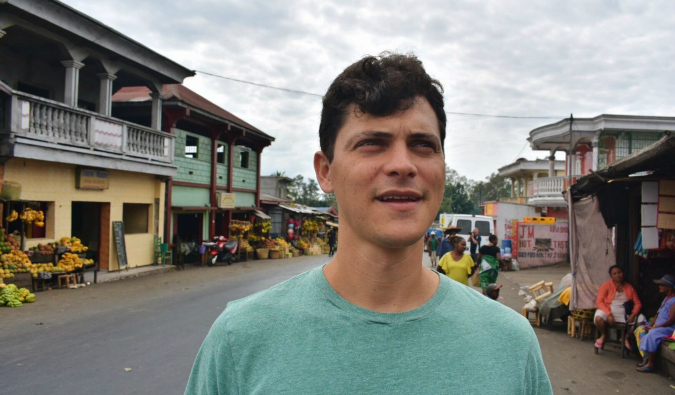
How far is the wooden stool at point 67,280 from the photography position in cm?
1232

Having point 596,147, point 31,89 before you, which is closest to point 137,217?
point 31,89

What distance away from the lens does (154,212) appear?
17.9 m

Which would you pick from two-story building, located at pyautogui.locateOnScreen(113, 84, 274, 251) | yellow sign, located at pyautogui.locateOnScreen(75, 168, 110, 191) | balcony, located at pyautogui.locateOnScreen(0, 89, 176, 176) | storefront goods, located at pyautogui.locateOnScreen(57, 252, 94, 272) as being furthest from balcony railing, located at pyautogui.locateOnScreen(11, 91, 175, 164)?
storefront goods, located at pyautogui.locateOnScreen(57, 252, 94, 272)

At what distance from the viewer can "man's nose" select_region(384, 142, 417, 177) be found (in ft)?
4.77

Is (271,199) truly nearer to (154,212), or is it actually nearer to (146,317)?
(154,212)

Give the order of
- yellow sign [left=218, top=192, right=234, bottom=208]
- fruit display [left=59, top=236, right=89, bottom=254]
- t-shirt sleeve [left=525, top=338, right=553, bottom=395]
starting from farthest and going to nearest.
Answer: yellow sign [left=218, top=192, right=234, bottom=208] < fruit display [left=59, top=236, right=89, bottom=254] < t-shirt sleeve [left=525, top=338, right=553, bottom=395]

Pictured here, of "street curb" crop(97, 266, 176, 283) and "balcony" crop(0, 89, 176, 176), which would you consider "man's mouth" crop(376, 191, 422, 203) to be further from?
"street curb" crop(97, 266, 176, 283)

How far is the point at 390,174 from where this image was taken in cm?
146

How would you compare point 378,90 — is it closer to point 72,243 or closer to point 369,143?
point 369,143

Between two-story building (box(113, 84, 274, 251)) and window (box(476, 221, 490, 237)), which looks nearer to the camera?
two-story building (box(113, 84, 274, 251))

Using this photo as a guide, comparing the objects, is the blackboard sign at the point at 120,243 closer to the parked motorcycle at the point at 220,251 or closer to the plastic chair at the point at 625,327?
the parked motorcycle at the point at 220,251

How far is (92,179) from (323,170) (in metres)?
14.5

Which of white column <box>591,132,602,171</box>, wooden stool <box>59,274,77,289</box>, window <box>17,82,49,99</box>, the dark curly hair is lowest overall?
Result: wooden stool <box>59,274,77,289</box>

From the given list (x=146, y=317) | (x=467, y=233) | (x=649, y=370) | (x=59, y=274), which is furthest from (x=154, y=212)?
(x=649, y=370)
